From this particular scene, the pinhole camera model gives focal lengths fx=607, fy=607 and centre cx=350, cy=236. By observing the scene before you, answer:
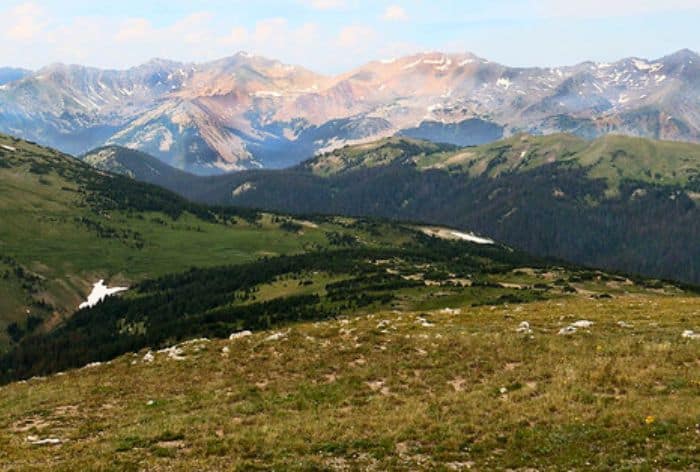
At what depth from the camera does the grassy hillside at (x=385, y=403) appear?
25109mm

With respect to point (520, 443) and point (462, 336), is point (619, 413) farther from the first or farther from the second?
point (462, 336)

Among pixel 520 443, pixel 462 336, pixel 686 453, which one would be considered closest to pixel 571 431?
pixel 520 443

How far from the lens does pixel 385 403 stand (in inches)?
1249

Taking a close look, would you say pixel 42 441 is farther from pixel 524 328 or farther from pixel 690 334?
pixel 690 334

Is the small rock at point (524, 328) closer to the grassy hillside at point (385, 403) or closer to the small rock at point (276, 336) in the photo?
the grassy hillside at point (385, 403)

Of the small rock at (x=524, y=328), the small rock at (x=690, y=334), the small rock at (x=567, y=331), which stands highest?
the small rock at (x=690, y=334)

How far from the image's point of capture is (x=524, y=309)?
58406 mm

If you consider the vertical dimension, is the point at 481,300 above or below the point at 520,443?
below

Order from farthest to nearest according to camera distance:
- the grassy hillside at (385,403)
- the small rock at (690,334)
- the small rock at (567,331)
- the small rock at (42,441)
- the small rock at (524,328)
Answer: the small rock at (524,328) < the small rock at (567,331) < the small rock at (690,334) < the small rock at (42,441) < the grassy hillside at (385,403)

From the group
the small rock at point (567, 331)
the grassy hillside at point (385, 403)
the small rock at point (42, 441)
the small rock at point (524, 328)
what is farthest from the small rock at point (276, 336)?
the small rock at point (567, 331)

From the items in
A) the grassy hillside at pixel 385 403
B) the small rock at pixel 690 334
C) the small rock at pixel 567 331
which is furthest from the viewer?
the small rock at pixel 567 331

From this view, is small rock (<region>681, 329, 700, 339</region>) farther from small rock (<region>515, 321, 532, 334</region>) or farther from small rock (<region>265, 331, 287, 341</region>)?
small rock (<region>265, 331, 287, 341</region>)

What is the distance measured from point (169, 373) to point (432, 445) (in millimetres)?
21797

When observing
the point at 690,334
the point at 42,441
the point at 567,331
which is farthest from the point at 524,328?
the point at 42,441
